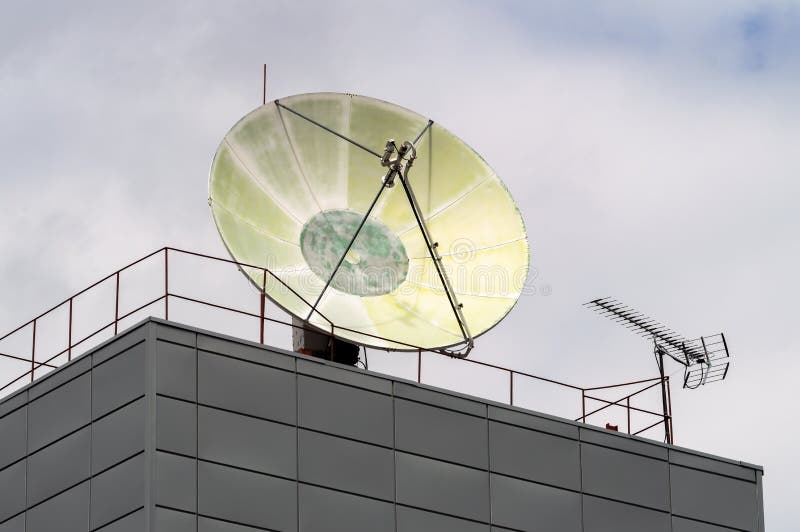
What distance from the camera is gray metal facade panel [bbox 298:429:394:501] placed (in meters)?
45.7

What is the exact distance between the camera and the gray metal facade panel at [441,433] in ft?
157

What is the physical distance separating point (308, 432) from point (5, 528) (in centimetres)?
723

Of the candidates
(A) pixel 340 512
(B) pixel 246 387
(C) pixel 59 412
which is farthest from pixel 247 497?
(C) pixel 59 412

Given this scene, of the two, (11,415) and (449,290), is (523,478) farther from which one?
(11,415)

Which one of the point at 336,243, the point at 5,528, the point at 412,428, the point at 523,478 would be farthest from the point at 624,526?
the point at 5,528

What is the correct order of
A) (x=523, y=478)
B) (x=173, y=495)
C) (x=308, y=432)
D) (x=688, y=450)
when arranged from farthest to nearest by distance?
1. (x=688, y=450)
2. (x=523, y=478)
3. (x=308, y=432)
4. (x=173, y=495)

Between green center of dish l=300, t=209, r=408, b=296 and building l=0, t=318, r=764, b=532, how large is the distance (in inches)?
156

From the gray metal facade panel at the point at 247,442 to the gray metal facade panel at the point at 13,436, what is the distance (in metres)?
4.98

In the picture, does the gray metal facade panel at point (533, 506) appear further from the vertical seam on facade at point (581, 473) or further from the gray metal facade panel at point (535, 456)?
the gray metal facade panel at point (535, 456)

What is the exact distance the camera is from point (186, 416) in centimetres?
4416

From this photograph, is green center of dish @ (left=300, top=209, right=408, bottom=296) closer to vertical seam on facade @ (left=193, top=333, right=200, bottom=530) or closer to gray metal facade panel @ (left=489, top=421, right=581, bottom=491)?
gray metal facade panel @ (left=489, top=421, right=581, bottom=491)

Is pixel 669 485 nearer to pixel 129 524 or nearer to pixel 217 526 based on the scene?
pixel 217 526

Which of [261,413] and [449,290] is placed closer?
[261,413]

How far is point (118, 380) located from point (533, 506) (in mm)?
10750
